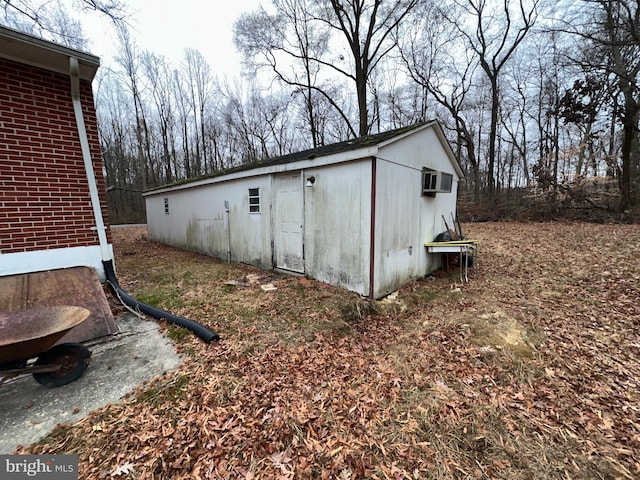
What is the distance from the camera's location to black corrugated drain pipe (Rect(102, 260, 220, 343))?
11.2 feet

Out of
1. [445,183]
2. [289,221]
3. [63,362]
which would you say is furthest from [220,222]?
[445,183]

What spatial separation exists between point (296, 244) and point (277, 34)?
1477cm

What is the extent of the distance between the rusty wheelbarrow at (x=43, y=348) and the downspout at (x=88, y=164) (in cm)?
181

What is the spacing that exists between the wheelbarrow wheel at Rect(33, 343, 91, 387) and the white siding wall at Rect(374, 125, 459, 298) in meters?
4.15

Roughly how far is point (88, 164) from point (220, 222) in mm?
4438

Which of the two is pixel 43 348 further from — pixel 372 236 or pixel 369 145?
pixel 369 145

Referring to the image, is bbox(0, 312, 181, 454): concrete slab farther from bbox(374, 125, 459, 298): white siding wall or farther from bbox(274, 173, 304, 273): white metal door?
bbox(374, 125, 459, 298): white siding wall

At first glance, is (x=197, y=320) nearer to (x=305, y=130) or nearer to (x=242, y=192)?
(x=242, y=192)

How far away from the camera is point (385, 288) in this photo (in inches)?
210

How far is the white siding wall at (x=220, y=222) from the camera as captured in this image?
23.0 ft

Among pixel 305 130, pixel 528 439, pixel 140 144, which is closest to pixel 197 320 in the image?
pixel 528 439

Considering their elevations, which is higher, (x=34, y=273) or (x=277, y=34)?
(x=277, y=34)

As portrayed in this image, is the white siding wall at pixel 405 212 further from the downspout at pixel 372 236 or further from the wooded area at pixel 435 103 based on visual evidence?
the wooded area at pixel 435 103

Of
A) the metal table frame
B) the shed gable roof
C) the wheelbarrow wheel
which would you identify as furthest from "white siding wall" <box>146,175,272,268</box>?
the wheelbarrow wheel
